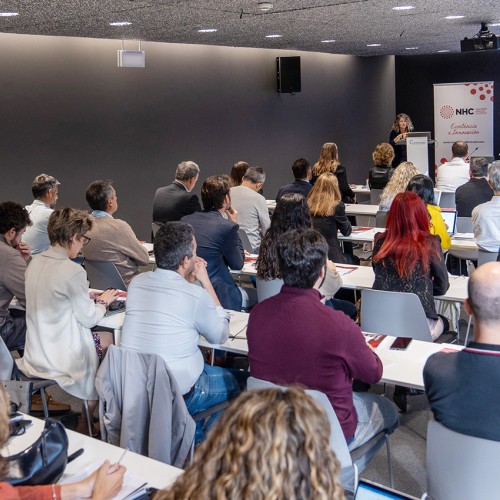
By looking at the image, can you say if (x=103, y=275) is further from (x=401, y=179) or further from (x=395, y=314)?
(x=401, y=179)

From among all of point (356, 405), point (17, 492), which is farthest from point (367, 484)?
point (356, 405)

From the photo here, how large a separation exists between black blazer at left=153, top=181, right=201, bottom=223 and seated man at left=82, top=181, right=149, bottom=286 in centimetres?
126

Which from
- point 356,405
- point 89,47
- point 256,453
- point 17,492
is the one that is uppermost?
point 89,47

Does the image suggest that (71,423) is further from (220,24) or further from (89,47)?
(89,47)

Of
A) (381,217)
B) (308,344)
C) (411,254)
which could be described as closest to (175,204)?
(381,217)

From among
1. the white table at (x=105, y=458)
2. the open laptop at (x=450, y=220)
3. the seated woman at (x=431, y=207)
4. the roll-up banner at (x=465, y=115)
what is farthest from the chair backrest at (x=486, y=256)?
the roll-up banner at (x=465, y=115)

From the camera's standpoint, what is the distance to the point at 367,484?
79.0 inches

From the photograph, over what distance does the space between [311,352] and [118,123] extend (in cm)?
814

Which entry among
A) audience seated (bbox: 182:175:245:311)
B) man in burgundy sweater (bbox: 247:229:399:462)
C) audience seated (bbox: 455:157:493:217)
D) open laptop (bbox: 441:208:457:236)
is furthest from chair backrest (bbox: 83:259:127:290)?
audience seated (bbox: 455:157:493:217)

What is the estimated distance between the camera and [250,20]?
816 centimetres

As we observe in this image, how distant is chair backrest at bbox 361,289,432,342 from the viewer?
412cm

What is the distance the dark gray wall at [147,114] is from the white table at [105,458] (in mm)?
6745

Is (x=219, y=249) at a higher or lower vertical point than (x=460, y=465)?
higher

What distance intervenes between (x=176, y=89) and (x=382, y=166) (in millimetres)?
3524
